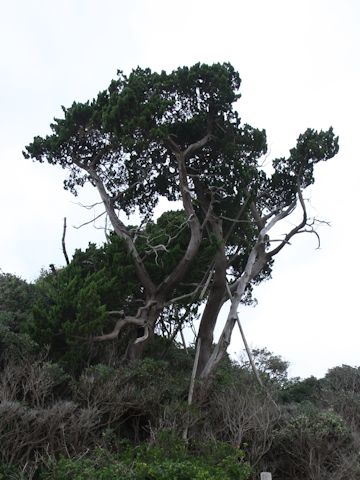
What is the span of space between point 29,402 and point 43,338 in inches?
83.1

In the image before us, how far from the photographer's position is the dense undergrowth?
10281 millimetres

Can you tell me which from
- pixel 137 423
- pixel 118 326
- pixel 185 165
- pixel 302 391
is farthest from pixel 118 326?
pixel 302 391

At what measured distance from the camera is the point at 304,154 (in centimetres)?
1944

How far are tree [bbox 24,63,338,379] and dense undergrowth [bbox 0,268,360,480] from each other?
2.81 m

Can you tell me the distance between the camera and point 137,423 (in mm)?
13383

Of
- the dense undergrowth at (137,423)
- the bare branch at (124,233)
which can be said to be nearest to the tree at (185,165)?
the bare branch at (124,233)

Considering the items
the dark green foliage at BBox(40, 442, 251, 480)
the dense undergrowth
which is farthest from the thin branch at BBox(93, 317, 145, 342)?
the dark green foliage at BBox(40, 442, 251, 480)

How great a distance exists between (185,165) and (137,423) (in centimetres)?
880

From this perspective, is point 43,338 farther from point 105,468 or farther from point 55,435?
point 105,468

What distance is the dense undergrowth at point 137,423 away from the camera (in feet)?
33.7

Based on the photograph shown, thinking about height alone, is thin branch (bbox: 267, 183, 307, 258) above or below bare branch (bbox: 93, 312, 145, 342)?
above

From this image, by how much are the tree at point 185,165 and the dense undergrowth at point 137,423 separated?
281 centimetres

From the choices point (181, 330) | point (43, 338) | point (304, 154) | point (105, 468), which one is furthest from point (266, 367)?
point (105, 468)

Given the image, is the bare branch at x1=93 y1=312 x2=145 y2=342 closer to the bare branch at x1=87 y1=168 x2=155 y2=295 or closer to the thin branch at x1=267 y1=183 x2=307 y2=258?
the bare branch at x1=87 y1=168 x2=155 y2=295
